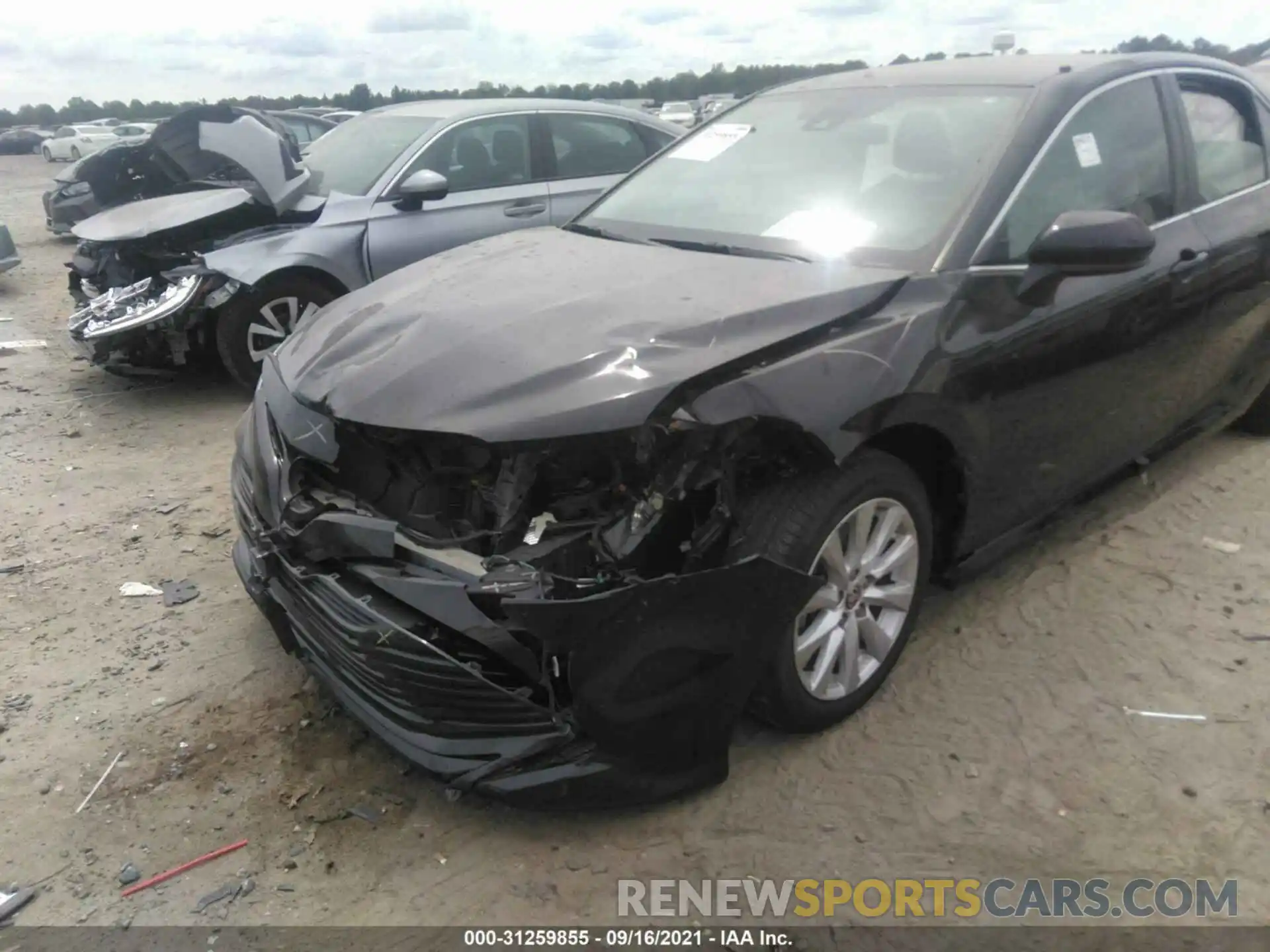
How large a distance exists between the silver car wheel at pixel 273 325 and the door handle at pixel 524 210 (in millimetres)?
1343

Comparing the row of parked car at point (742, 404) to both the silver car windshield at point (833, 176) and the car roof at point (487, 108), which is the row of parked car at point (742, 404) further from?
the car roof at point (487, 108)

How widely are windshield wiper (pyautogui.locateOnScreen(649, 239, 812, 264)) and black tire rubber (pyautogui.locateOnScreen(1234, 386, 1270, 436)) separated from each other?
301 centimetres

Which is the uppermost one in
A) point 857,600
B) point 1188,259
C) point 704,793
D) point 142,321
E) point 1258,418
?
point 1188,259

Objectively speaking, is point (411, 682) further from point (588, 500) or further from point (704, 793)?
point (704, 793)

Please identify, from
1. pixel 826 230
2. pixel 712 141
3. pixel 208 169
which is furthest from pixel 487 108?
pixel 826 230

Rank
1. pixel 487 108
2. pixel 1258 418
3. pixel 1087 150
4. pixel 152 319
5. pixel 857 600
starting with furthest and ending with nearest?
pixel 487 108 < pixel 152 319 < pixel 1258 418 < pixel 1087 150 < pixel 857 600

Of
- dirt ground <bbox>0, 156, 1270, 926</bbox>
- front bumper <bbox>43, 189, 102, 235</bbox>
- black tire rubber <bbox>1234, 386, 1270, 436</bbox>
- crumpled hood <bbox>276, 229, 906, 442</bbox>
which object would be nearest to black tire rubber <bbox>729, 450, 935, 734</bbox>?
dirt ground <bbox>0, 156, 1270, 926</bbox>

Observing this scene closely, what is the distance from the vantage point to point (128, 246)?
5742mm

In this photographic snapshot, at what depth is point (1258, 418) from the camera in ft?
15.2

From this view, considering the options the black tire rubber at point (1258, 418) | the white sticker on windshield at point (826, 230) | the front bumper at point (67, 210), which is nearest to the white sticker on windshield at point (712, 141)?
the white sticker on windshield at point (826, 230)

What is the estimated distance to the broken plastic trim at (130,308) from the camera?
5.34m

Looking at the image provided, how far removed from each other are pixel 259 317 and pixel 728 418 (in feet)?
13.8

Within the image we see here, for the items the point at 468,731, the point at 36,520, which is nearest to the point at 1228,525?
the point at 468,731

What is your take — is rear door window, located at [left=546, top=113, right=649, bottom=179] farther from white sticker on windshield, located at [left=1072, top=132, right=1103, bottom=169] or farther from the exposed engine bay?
the exposed engine bay
